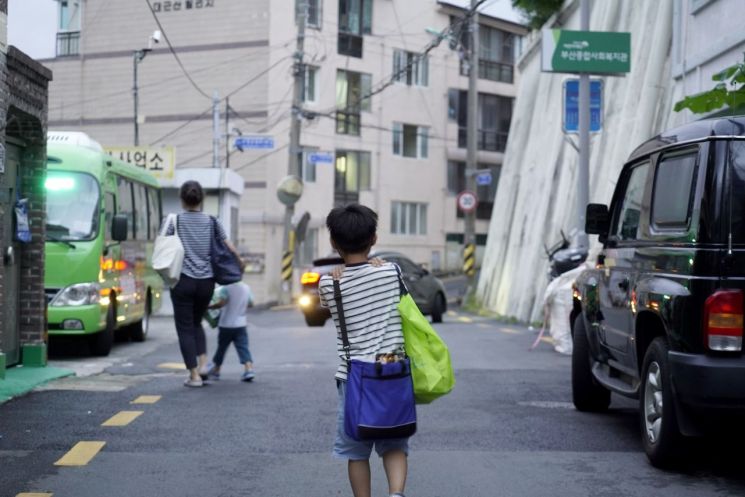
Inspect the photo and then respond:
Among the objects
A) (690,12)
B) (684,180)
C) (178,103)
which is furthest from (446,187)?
(684,180)

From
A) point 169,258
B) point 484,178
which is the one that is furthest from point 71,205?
point 484,178

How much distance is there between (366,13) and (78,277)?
3309cm

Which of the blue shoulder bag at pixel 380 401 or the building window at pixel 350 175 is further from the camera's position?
the building window at pixel 350 175

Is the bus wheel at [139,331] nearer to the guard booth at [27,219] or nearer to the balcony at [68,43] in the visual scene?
the guard booth at [27,219]

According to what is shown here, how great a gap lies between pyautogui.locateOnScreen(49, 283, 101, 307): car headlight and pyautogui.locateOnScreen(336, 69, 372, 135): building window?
30.3 meters

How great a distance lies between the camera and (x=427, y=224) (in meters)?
48.8

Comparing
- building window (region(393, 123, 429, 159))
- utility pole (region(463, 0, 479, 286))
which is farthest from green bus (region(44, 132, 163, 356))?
building window (region(393, 123, 429, 159))

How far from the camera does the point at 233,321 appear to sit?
10.9 metres

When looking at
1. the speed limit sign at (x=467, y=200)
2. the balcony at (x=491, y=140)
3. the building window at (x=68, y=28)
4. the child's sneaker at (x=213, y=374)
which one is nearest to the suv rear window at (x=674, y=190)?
the child's sneaker at (x=213, y=374)

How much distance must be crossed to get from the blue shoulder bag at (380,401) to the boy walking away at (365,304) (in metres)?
0.07

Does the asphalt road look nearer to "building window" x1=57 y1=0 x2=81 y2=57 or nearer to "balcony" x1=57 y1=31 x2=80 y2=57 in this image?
"building window" x1=57 y1=0 x2=81 y2=57

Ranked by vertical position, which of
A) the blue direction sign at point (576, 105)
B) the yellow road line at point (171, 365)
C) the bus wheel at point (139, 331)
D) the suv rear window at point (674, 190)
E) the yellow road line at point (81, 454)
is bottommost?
the bus wheel at point (139, 331)

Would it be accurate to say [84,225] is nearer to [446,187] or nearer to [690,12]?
[690,12]

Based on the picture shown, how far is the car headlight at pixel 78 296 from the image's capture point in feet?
44.9
